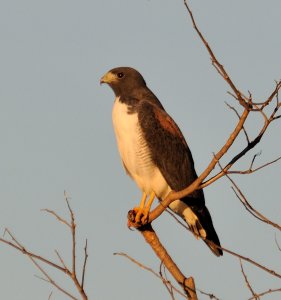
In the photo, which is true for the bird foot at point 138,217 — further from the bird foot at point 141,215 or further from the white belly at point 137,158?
the white belly at point 137,158

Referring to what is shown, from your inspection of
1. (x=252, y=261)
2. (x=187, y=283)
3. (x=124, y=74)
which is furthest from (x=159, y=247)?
(x=124, y=74)

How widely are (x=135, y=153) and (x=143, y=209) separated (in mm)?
685

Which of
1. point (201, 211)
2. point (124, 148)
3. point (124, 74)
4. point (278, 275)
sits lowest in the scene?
point (278, 275)

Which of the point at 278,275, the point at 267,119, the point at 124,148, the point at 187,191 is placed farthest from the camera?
the point at 124,148

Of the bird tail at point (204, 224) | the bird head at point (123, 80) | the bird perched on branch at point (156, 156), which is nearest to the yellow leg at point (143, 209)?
the bird perched on branch at point (156, 156)

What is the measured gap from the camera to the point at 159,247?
6.78 m

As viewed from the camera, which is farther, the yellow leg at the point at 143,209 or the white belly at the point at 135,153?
the white belly at the point at 135,153

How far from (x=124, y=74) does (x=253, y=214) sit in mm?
4311

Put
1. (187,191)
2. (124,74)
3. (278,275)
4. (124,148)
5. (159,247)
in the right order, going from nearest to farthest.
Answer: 1. (278,275)
2. (187,191)
3. (159,247)
4. (124,148)
5. (124,74)

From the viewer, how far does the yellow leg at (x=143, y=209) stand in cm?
726

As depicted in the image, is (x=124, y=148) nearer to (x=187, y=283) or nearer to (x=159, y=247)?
(x=159, y=247)

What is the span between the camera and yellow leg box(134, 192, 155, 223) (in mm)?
7255

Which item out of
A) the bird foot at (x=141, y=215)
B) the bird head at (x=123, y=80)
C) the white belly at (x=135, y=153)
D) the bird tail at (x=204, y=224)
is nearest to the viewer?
the bird foot at (x=141, y=215)

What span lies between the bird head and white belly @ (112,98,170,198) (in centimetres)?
41
